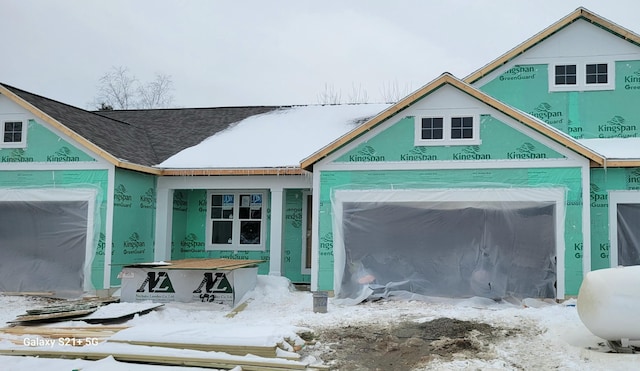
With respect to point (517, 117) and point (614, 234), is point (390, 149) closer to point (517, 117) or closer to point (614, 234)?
point (517, 117)

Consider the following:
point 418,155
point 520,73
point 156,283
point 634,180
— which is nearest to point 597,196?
point 634,180

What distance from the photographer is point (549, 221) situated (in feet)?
39.5

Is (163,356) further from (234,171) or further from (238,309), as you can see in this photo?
(234,171)

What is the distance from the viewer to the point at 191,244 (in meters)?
15.7

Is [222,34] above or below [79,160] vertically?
above

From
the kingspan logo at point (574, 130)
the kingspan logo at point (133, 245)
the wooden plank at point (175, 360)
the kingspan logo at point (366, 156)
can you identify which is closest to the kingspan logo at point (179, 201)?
the kingspan logo at point (133, 245)

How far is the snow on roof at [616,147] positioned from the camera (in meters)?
12.2

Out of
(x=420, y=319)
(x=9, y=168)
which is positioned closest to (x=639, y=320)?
(x=420, y=319)

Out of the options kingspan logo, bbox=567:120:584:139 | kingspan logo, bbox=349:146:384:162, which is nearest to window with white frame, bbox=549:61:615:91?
kingspan logo, bbox=567:120:584:139

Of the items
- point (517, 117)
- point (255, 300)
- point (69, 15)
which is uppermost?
point (69, 15)

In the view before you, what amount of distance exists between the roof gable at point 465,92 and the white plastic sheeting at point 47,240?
17.9ft

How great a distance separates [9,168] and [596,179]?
44.2 ft

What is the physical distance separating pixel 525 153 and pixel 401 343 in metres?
5.60

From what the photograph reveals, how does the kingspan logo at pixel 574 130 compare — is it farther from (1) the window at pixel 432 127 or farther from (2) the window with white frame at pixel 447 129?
(1) the window at pixel 432 127
